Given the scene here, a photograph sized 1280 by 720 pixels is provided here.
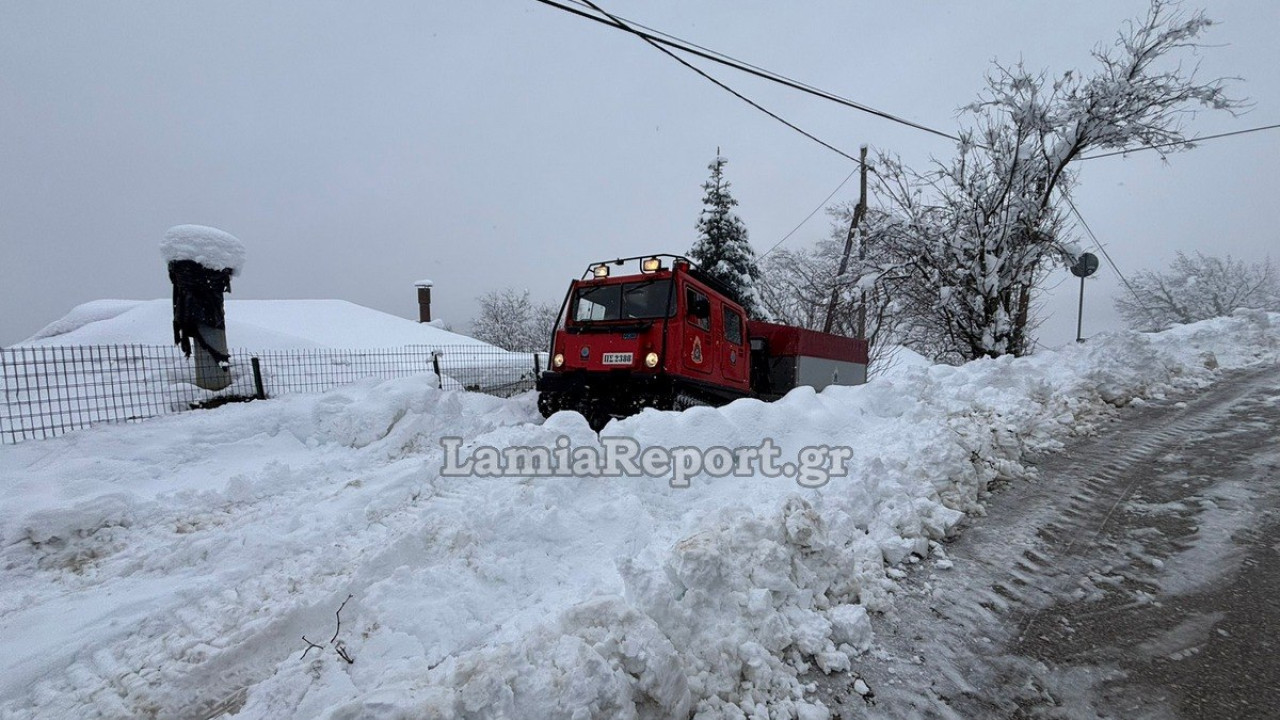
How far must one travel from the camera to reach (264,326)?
1839cm

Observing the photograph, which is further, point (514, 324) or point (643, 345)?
point (514, 324)

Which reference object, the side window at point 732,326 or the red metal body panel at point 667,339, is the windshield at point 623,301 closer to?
the red metal body panel at point 667,339

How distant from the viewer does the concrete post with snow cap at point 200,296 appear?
9.21 m

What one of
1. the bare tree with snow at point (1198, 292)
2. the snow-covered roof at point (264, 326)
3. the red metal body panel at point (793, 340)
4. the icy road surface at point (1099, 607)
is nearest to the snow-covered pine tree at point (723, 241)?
the red metal body panel at point (793, 340)

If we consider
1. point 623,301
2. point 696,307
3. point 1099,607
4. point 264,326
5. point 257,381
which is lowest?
point 1099,607

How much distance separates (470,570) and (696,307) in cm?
520

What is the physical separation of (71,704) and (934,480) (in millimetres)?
5400

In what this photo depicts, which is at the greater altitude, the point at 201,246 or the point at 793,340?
the point at 201,246

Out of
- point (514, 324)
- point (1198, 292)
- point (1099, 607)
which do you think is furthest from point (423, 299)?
point (1198, 292)

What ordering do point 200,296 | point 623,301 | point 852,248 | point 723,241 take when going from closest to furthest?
point 623,301 < point 200,296 < point 852,248 < point 723,241

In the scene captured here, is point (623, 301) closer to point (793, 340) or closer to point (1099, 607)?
point (793, 340)

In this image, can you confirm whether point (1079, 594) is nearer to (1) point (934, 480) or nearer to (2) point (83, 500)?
(1) point (934, 480)

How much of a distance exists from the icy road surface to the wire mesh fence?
23.3 feet

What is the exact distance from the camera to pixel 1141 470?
5.07 meters
